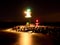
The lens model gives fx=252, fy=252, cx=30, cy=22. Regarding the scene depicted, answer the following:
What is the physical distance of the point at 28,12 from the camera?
74562 millimetres

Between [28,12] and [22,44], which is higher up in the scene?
[28,12]

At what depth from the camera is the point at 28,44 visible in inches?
1467

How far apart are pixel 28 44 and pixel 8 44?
322 centimetres

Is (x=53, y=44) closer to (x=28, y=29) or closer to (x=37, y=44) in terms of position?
(x=37, y=44)

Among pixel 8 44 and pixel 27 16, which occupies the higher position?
pixel 27 16

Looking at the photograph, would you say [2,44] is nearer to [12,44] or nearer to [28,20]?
[12,44]

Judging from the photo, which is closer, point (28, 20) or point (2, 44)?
point (2, 44)

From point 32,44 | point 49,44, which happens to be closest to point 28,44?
point 32,44

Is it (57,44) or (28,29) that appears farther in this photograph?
(28,29)

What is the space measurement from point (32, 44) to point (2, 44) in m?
4.58

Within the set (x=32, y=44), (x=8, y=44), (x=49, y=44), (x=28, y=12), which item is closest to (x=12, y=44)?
(x=8, y=44)

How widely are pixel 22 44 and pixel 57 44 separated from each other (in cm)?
525

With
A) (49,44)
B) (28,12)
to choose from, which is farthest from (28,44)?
(28,12)

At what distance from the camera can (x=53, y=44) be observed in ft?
125
